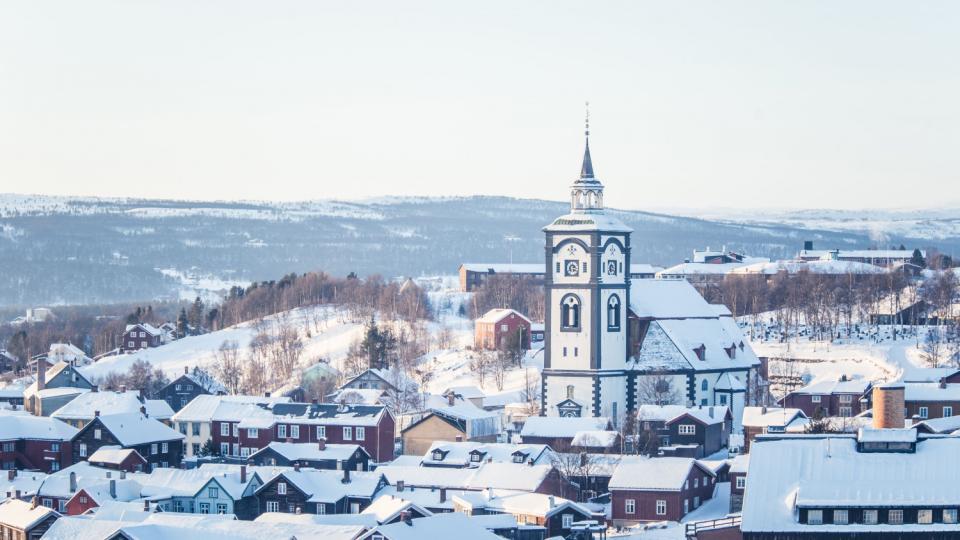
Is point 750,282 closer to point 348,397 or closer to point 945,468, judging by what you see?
point 348,397

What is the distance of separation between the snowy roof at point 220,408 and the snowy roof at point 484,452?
1194 cm

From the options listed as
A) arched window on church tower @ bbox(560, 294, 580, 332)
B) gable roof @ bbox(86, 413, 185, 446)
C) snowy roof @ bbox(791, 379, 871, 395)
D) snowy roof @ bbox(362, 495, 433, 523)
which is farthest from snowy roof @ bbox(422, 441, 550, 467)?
snowy roof @ bbox(791, 379, 871, 395)

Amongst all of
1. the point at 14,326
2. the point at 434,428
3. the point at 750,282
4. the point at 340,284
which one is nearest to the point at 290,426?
the point at 434,428

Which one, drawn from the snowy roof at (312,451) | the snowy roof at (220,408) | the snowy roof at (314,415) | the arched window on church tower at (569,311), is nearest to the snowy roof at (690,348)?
the arched window on church tower at (569,311)

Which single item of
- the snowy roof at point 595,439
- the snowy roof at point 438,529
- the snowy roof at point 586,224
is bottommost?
the snowy roof at point 595,439

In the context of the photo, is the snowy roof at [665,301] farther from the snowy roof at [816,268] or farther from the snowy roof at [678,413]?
the snowy roof at [816,268]

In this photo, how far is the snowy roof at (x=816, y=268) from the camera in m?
124

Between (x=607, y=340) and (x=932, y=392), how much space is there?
13.4m

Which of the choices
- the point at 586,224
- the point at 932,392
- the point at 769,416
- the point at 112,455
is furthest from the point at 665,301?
the point at 112,455

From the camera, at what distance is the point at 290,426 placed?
80250mm

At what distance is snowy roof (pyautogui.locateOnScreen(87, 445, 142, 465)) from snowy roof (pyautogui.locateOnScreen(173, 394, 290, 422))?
7569 millimetres

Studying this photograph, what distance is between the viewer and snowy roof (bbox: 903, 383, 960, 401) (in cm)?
7544

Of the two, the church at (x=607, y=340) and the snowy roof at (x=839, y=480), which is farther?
the church at (x=607, y=340)

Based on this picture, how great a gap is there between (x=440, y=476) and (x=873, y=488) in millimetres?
22433
